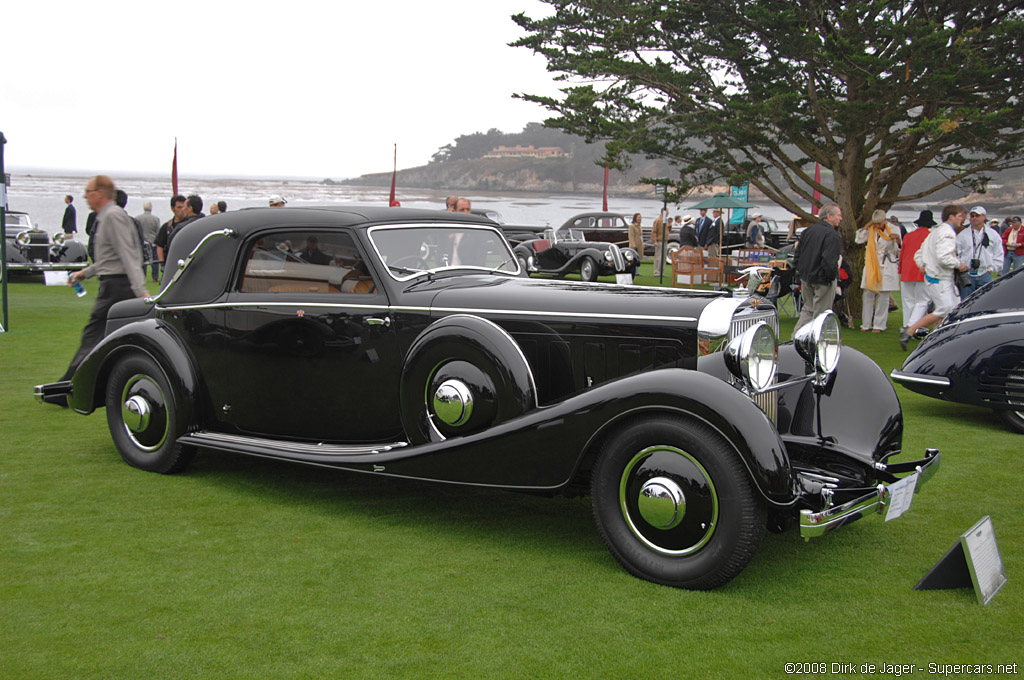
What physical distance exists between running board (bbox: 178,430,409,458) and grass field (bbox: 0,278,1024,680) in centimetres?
31

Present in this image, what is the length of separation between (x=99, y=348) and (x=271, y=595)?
2819mm

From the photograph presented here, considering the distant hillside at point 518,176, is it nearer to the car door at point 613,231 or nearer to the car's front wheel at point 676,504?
the car door at point 613,231

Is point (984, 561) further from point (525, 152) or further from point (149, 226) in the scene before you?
point (525, 152)

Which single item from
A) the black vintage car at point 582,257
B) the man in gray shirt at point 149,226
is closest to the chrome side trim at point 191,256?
the man in gray shirt at point 149,226

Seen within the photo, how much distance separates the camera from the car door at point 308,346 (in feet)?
15.6

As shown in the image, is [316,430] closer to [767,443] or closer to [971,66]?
[767,443]

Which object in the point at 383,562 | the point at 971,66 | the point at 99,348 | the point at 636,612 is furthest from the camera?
the point at 971,66

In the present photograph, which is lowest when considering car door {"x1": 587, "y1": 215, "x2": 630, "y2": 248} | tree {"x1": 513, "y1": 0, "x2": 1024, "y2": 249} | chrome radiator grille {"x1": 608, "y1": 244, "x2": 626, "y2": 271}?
chrome radiator grille {"x1": 608, "y1": 244, "x2": 626, "y2": 271}

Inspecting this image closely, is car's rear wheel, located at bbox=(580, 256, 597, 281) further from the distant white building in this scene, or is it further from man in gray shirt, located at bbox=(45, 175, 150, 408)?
the distant white building

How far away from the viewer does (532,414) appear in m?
3.99

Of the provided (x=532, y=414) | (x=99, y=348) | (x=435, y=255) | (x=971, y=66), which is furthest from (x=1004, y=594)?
(x=971, y=66)

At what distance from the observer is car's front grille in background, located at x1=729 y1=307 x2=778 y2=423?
431 cm

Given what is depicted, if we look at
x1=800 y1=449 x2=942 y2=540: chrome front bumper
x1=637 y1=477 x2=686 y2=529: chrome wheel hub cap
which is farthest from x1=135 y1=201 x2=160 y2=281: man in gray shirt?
x1=800 y1=449 x2=942 y2=540: chrome front bumper

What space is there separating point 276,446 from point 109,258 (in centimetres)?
316
